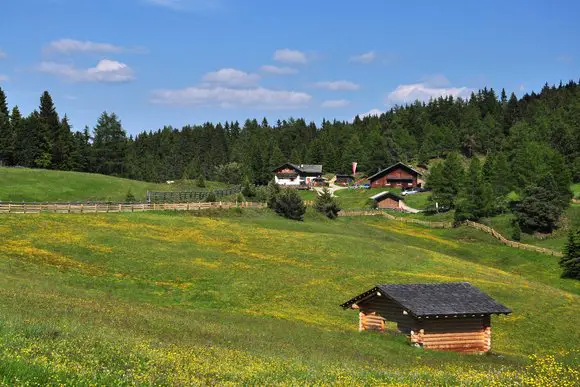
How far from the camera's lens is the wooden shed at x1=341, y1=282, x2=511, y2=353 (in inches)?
1264

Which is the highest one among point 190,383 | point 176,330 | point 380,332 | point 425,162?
point 425,162

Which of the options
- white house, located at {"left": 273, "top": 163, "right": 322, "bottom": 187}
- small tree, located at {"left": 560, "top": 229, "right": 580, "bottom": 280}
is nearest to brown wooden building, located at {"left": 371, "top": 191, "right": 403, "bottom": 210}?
white house, located at {"left": 273, "top": 163, "right": 322, "bottom": 187}

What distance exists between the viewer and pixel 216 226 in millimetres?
68625

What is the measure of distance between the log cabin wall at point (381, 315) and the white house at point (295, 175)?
137m

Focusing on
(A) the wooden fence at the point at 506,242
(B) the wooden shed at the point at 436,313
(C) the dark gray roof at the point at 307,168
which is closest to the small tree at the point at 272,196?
(A) the wooden fence at the point at 506,242

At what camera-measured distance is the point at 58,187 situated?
322ft

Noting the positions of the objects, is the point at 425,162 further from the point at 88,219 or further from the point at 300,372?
the point at 300,372

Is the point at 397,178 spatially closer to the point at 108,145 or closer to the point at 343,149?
the point at 343,149

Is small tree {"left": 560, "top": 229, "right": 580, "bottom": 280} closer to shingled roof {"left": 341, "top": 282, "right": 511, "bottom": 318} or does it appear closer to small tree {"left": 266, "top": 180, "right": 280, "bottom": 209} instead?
shingled roof {"left": 341, "top": 282, "right": 511, "bottom": 318}

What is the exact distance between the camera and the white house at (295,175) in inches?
6875

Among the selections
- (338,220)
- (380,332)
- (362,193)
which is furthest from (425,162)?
(380,332)

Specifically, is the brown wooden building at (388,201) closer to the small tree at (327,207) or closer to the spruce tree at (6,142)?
the small tree at (327,207)

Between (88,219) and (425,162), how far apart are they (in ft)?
461

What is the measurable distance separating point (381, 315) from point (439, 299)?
3932mm
